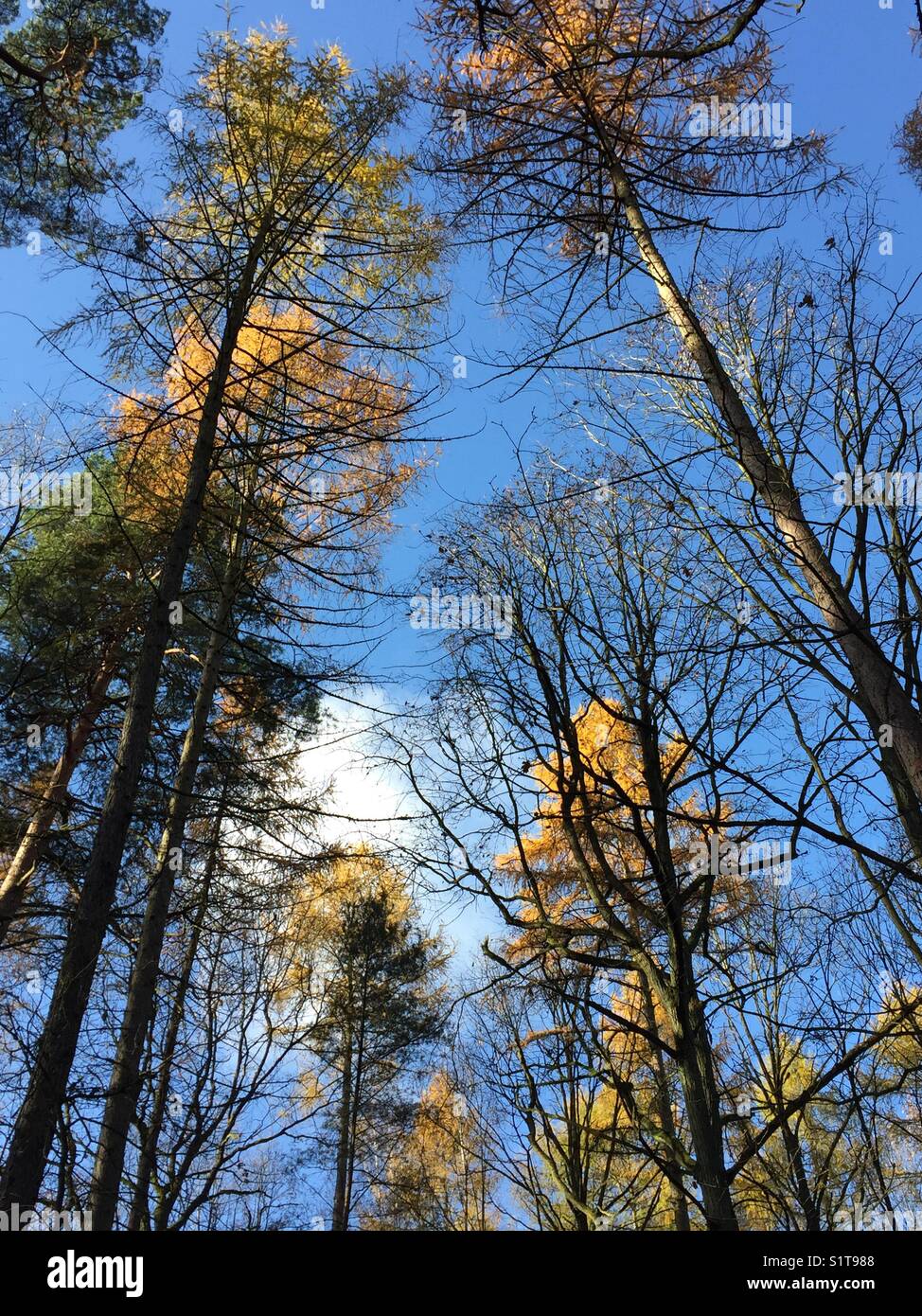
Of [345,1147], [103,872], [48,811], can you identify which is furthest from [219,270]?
[345,1147]

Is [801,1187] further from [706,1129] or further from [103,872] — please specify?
[103,872]

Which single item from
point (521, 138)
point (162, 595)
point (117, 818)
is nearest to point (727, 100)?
point (521, 138)

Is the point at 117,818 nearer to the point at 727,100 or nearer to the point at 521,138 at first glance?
the point at 521,138

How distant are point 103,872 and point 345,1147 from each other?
11013mm

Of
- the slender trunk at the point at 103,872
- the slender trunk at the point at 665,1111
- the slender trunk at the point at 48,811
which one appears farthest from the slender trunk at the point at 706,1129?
the slender trunk at the point at 48,811

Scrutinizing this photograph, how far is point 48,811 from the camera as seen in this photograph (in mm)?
9117

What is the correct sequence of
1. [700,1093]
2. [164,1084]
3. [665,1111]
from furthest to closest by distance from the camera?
[164,1084] < [665,1111] < [700,1093]

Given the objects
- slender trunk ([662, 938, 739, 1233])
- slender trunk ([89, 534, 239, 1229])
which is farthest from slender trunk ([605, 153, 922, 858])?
slender trunk ([89, 534, 239, 1229])

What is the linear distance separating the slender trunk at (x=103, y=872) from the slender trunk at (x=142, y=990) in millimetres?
264

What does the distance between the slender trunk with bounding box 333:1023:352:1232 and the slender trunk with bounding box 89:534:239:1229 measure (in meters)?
6.59

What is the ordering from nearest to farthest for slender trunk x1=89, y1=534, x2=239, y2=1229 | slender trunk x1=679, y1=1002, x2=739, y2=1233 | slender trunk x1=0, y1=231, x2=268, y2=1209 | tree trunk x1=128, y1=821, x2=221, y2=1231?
slender trunk x1=0, y1=231, x2=268, y2=1209
slender trunk x1=679, y1=1002, x2=739, y2=1233
slender trunk x1=89, y1=534, x2=239, y2=1229
tree trunk x1=128, y1=821, x2=221, y2=1231

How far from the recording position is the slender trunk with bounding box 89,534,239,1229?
177 inches

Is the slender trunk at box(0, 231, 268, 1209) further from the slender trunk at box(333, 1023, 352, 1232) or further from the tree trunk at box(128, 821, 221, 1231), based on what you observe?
the slender trunk at box(333, 1023, 352, 1232)
